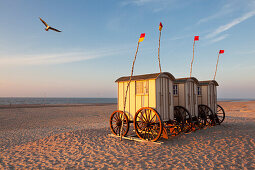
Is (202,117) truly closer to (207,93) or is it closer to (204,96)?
(204,96)

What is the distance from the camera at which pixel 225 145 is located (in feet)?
28.2

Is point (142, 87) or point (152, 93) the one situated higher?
point (142, 87)

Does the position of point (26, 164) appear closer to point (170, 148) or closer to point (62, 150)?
point (62, 150)

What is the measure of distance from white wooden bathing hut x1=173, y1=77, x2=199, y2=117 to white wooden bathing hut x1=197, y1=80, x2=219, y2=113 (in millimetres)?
2145

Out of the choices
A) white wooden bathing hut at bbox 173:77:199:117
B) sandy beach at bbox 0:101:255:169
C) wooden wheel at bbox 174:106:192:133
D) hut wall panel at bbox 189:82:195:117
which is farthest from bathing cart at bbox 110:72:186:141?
hut wall panel at bbox 189:82:195:117

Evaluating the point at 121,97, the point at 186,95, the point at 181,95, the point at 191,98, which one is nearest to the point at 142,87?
the point at 121,97

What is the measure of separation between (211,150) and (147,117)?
10.6ft

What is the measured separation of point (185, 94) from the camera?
12.2 meters

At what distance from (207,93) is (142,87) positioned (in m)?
7.18

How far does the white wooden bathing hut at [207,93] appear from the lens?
14617mm

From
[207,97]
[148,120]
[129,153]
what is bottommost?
[129,153]

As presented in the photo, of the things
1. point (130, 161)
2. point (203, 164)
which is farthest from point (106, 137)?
point (203, 164)

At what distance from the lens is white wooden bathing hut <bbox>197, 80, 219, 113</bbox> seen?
48.0 feet

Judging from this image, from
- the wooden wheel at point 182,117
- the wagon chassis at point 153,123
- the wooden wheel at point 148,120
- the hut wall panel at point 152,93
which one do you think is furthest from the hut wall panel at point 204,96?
the hut wall panel at point 152,93
